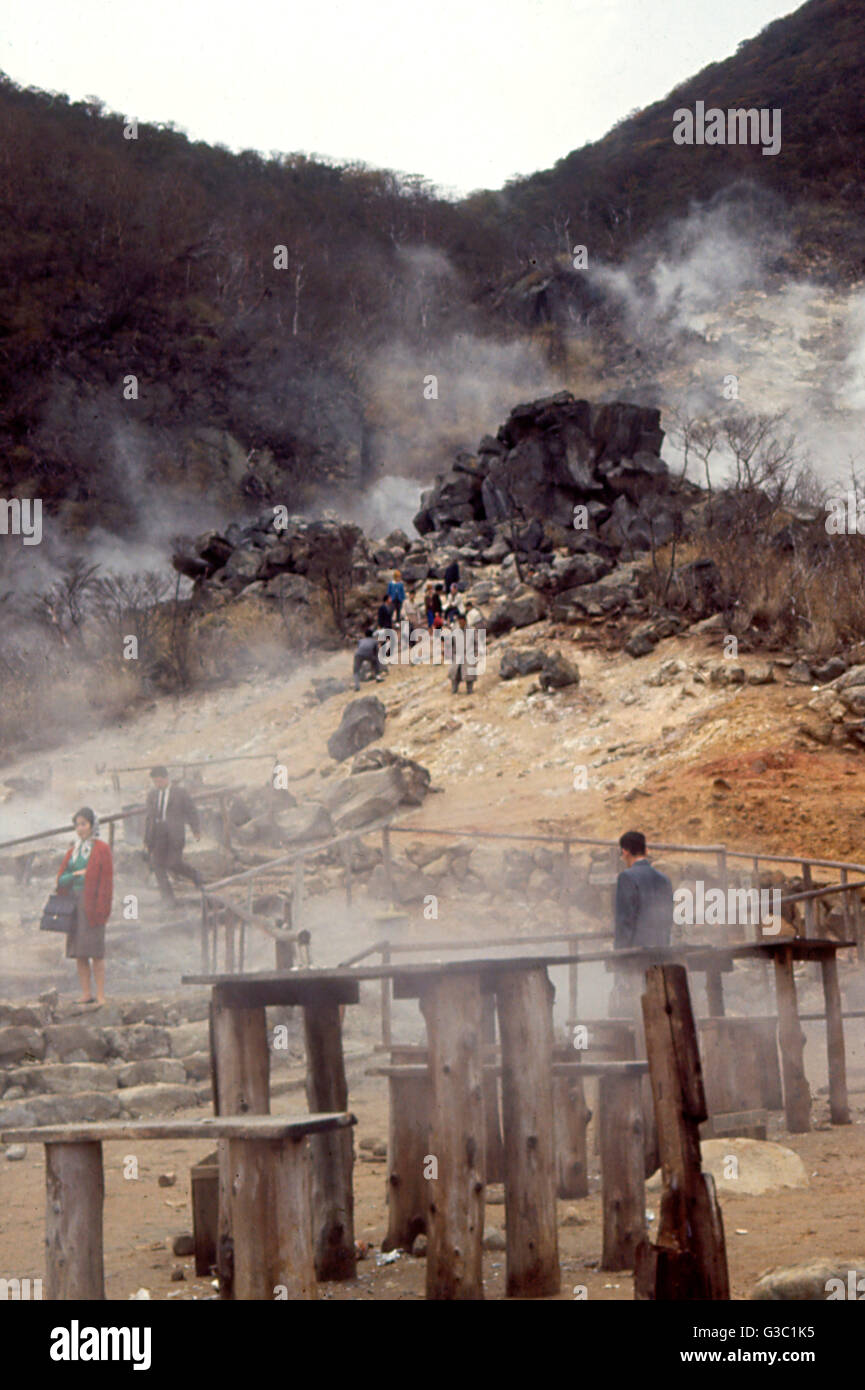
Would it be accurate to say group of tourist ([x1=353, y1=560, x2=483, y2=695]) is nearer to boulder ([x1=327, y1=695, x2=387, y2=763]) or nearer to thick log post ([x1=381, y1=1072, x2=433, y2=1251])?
boulder ([x1=327, y1=695, x2=387, y2=763])

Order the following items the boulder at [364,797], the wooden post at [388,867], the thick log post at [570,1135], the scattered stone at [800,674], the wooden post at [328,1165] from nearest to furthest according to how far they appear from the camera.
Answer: the wooden post at [328,1165]
the thick log post at [570,1135]
the wooden post at [388,867]
the boulder at [364,797]
the scattered stone at [800,674]

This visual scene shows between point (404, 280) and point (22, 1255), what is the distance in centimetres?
6904

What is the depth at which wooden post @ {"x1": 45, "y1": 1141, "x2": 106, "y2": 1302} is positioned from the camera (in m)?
4.36

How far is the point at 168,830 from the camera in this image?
49.1 feet

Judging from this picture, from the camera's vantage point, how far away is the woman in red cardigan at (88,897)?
1041 cm

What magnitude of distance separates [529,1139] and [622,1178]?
0.66 meters

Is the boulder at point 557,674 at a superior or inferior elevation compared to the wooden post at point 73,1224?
superior

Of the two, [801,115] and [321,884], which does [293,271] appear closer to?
[801,115]

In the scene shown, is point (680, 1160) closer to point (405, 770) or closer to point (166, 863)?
point (166, 863)

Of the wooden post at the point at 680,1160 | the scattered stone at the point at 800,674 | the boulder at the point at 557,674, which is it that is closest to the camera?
the wooden post at the point at 680,1160

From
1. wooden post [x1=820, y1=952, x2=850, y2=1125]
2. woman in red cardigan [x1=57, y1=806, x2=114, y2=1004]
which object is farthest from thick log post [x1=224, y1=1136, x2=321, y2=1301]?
woman in red cardigan [x1=57, y1=806, x2=114, y2=1004]

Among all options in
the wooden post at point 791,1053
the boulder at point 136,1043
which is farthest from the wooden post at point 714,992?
the boulder at point 136,1043

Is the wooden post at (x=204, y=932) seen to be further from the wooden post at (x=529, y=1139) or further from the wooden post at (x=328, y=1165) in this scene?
the wooden post at (x=529, y=1139)

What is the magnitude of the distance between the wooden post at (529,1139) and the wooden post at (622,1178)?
0.45m
